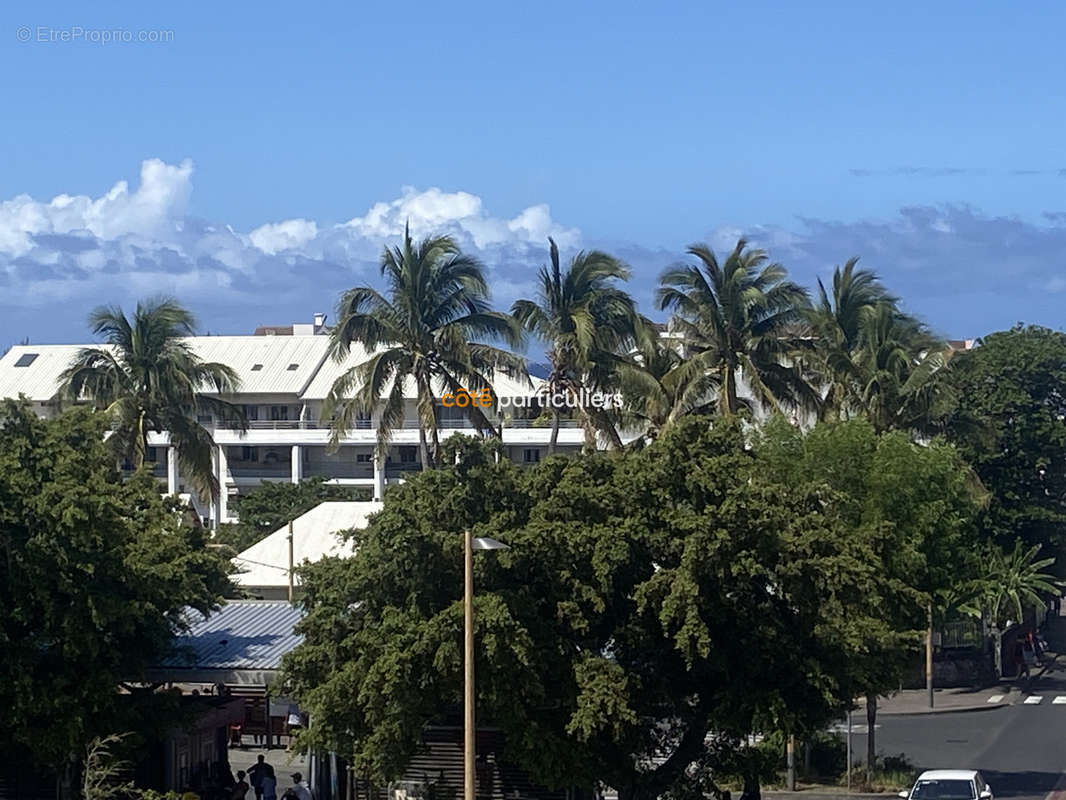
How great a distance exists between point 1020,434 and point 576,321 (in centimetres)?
2462

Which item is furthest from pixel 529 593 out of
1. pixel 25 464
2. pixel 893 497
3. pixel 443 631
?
pixel 893 497

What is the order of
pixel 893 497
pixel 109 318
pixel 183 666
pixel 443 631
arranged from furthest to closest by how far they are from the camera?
pixel 109 318 < pixel 893 497 < pixel 183 666 < pixel 443 631

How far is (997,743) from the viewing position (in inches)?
1635

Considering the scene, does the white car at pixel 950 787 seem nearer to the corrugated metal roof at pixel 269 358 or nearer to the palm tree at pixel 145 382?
the palm tree at pixel 145 382

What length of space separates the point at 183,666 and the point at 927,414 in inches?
1024

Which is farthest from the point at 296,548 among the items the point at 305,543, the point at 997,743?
the point at 997,743

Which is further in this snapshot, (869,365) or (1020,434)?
(1020,434)

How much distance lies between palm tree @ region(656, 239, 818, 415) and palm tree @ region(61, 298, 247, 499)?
12.8 metres

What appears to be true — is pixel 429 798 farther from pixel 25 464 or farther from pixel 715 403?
pixel 715 403

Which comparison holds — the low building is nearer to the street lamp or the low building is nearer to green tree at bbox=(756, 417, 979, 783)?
green tree at bbox=(756, 417, 979, 783)

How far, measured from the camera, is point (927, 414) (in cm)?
4788

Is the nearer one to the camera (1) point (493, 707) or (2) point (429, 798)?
(1) point (493, 707)

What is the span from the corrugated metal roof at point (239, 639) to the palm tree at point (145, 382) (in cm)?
988

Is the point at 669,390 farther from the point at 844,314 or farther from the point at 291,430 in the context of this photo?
the point at 291,430
